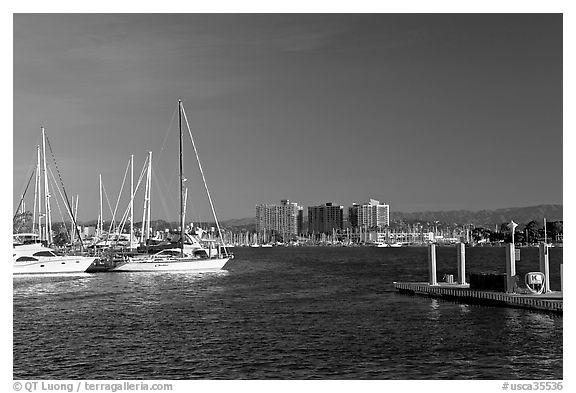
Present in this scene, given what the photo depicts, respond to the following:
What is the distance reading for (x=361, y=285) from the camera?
142ft

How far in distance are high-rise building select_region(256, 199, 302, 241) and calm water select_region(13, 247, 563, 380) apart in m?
→ 74.4

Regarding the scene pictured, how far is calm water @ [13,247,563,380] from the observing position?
1820 cm

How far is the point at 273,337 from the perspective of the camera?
74.8 feet

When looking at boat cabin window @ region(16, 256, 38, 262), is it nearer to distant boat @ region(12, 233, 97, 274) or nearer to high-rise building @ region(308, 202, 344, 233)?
distant boat @ region(12, 233, 97, 274)

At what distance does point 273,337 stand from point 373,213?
379 feet

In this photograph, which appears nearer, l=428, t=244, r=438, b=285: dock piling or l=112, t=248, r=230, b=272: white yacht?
l=428, t=244, r=438, b=285: dock piling

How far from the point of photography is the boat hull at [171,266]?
1949 inches

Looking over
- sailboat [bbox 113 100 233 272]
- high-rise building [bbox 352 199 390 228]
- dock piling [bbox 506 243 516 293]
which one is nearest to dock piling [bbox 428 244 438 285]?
dock piling [bbox 506 243 516 293]

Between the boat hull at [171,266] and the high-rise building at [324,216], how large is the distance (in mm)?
71004

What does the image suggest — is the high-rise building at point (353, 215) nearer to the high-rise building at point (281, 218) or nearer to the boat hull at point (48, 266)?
the high-rise building at point (281, 218)

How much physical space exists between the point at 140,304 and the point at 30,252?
59.1 feet

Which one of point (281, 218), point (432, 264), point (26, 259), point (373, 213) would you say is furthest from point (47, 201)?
point (373, 213)

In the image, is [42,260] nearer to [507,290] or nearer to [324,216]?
[507,290]
